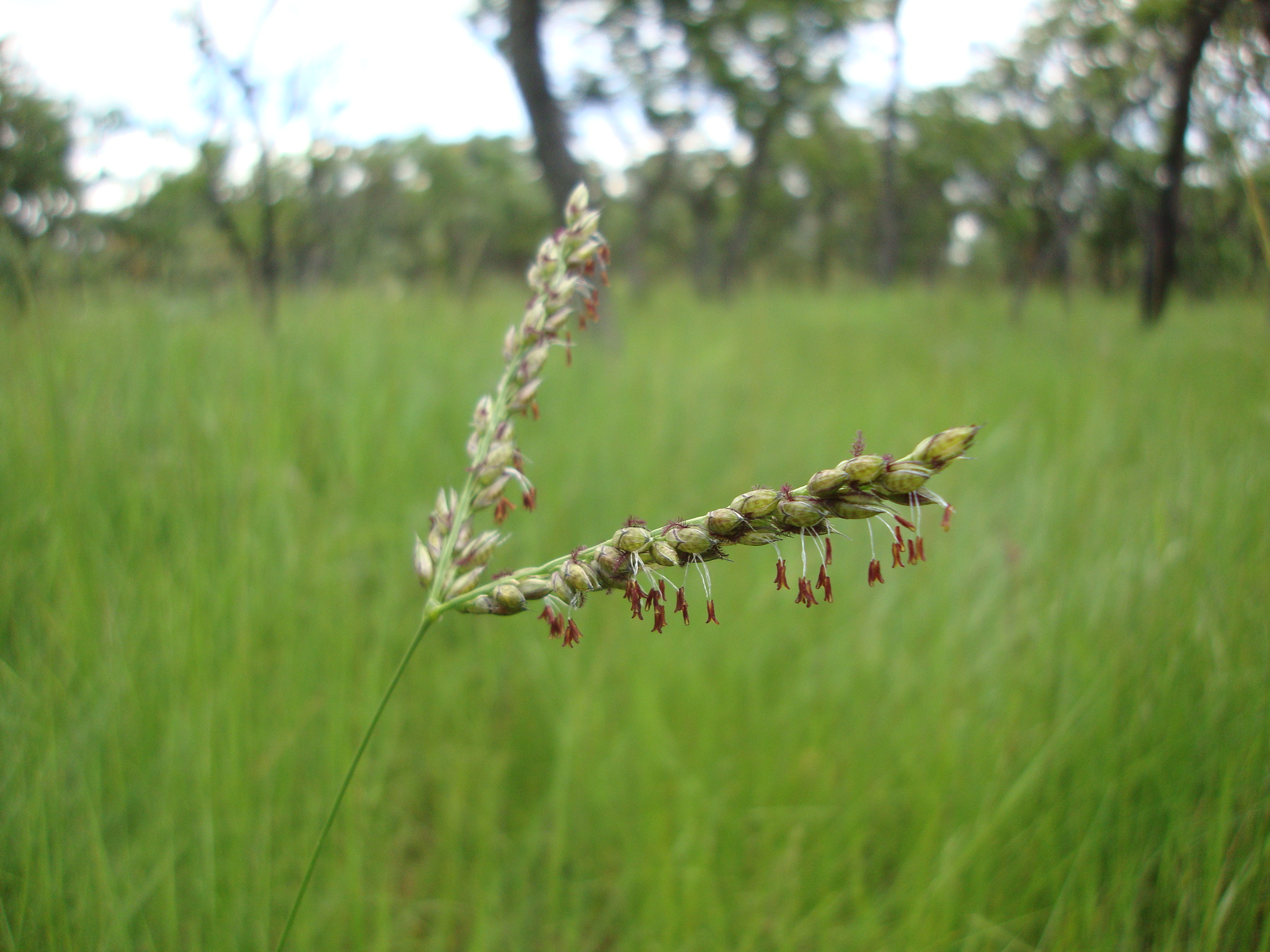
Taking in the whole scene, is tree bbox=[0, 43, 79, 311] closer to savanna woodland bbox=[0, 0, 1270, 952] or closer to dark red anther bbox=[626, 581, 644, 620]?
savanna woodland bbox=[0, 0, 1270, 952]

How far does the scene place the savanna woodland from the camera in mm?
1085

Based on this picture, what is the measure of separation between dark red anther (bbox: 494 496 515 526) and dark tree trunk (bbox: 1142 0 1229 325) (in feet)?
23.3

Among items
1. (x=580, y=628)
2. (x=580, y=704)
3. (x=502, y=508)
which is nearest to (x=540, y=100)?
(x=580, y=628)

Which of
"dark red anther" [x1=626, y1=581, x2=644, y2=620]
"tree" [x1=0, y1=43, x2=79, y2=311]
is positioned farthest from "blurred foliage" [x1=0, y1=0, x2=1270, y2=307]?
"dark red anther" [x1=626, y1=581, x2=644, y2=620]

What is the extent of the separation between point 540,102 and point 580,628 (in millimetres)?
6325

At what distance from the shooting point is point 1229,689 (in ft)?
4.26

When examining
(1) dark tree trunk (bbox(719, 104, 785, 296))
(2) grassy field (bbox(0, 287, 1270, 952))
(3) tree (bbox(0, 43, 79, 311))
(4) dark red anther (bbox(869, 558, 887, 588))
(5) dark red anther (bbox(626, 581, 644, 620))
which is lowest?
(2) grassy field (bbox(0, 287, 1270, 952))

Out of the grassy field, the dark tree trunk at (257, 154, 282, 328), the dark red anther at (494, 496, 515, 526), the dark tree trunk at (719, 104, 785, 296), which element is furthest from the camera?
the dark tree trunk at (719, 104, 785, 296)

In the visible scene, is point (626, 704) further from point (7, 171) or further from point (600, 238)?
point (7, 171)

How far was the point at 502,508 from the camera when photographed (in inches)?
32.2

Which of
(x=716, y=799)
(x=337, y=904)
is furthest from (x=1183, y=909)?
(x=337, y=904)

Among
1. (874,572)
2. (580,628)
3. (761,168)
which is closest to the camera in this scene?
(874,572)

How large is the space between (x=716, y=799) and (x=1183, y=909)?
0.87 metres

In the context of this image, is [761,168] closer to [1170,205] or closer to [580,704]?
[1170,205]
